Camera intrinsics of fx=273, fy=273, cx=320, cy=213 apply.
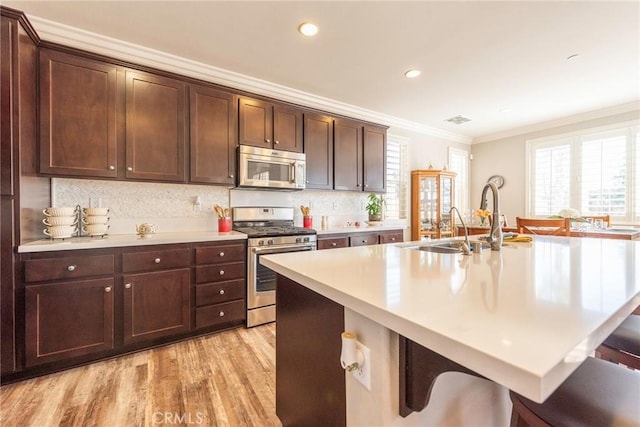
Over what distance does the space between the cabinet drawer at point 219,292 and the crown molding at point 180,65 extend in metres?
2.07


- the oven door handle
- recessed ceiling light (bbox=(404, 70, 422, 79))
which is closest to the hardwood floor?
the oven door handle

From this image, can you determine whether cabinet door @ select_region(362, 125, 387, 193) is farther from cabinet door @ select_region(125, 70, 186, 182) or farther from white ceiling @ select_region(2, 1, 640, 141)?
cabinet door @ select_region(125, 70, 186, 182)

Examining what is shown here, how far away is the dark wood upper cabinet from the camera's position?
116 inches

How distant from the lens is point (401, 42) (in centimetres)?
239

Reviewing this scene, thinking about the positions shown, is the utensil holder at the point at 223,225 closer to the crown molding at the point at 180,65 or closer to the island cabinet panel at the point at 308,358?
the crown molding at the point at 180,65

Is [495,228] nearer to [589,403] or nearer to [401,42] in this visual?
[589,403]

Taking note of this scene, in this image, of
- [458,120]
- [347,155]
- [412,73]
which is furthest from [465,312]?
[458,120]

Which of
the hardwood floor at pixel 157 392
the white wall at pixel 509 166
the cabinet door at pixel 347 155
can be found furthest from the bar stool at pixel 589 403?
the white wall at pixel 509 166

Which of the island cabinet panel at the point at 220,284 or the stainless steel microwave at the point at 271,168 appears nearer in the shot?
the island cabinet panel at the point at 220,284

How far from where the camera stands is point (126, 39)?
7.72ft

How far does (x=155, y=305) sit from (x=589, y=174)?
19.4ft

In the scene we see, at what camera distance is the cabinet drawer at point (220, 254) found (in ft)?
8.04

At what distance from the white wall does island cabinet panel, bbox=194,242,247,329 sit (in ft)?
16.2

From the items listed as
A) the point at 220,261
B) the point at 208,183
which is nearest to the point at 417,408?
the point at 220,261
